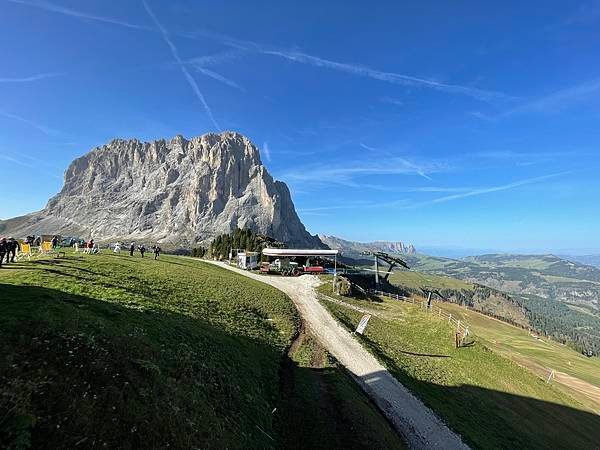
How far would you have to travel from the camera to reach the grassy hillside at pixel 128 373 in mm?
8664

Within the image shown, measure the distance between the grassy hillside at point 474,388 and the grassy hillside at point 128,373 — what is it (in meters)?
9.30

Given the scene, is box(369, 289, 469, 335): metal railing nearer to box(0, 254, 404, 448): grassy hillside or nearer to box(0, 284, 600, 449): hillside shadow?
box(0, 284, 600, 449): hillside shadow

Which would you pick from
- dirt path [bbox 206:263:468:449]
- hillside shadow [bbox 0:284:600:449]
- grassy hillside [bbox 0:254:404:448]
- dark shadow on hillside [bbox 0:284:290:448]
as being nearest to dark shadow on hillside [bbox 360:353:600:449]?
hillside shadow [bbox 0:284:600:449]

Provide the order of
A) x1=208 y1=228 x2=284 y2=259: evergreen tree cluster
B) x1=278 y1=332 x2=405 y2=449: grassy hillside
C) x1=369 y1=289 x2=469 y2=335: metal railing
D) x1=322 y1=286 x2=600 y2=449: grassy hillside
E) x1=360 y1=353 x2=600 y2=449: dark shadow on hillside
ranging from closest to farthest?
x1=278 y1=332 x2=405 y2=449: grassy hillside → x1=360 y1=353 x2=600 y2=449: dark shadow on hillside → x1=322 y1=286 x2=600 y2=449: grassy hillside → x1=369 y1=289 x2=469 y2=335: metal railing → x1=208 y1=228 x2=284 y2=259: evergreen tree cluster

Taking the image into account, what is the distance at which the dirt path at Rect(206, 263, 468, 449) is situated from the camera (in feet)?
68.2

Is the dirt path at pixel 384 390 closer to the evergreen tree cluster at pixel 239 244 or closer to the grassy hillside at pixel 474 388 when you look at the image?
the grassy hillside at pixel 474 388

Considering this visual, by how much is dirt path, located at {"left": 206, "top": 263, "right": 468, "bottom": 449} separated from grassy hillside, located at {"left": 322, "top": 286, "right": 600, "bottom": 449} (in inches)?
48.8

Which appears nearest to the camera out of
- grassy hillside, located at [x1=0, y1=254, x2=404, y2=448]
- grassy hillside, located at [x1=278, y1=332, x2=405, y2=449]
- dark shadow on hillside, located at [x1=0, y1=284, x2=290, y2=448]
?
dark shadow on hillside, located at [x1=0, y1=284, x2=290, y2=448]

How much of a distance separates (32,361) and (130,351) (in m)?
3.80

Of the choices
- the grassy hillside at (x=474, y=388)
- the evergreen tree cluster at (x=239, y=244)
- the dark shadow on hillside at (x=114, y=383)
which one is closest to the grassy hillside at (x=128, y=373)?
the dark shadow on hillside at (x=114, y=383)

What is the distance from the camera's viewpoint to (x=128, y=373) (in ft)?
38.2

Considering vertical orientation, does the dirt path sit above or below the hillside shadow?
below

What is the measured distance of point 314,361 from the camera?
2623 cm

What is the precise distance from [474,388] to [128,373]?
104 feet
